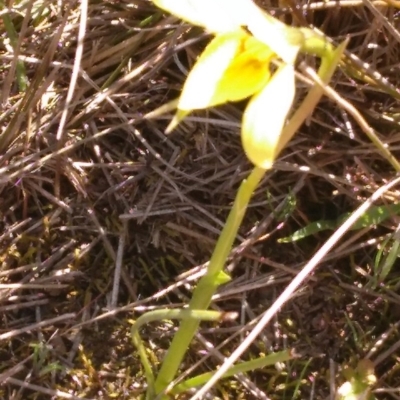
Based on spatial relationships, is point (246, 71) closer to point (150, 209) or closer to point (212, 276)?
point (212, 276)

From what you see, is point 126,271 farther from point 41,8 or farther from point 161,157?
point 41,8

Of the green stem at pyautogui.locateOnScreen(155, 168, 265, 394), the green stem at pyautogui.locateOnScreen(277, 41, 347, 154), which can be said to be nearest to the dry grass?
the green stem at pyautogui.locateOnScreen(155, 168, 265, 394)

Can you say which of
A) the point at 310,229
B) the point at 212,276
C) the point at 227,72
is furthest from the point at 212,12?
the point at 310,229

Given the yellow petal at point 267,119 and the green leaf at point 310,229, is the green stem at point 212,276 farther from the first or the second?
the green leaf at point 310,229

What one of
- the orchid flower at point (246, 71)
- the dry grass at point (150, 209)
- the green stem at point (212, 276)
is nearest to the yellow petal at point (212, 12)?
the orchid flower at point (246, 71)

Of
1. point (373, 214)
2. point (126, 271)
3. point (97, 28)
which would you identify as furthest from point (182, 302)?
point (97, 28)

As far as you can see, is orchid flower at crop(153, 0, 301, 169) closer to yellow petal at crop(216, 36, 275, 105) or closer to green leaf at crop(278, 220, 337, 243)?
yellow petal at crop(216, 36, 275, 105)
